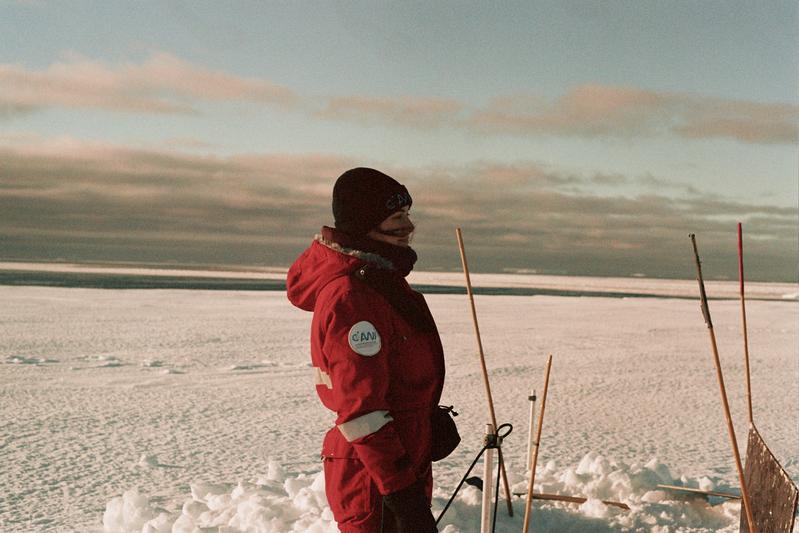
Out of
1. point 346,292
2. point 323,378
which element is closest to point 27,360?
point 323,378

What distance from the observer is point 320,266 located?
163cm

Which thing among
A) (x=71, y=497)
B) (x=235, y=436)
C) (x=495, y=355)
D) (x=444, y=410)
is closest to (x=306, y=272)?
(x=444, y=410)

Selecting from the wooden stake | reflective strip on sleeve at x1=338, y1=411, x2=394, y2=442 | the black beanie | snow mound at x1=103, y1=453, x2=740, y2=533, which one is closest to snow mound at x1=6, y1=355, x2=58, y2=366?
snow mound at x1=103, y1=453, x2=740, y2=533

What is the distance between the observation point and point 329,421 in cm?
499

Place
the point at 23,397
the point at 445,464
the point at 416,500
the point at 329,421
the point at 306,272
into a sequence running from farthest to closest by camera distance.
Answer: the point at 23,397 → the point at 329,421 → the point at 445,464 → the point at 306,272 → the point at 416,500

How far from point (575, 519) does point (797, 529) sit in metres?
0.95

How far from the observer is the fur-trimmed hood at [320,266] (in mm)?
1584

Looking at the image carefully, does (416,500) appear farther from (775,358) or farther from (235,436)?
(775,358)

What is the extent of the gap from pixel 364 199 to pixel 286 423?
11.5 ft

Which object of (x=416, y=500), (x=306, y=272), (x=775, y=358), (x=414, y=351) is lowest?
(x=775, y=358)

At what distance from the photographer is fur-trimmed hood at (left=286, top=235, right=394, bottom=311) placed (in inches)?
62.4

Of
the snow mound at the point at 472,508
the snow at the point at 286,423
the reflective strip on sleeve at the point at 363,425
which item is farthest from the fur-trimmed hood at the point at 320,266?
the snow at the point at 286,423

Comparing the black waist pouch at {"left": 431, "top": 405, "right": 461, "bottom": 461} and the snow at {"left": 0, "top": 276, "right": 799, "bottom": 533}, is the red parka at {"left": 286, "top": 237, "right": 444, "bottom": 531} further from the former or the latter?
the snow at {"left": 0, "top": 276, "right": 799, "bottom": 533}

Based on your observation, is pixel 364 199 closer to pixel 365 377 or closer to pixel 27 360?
pixel 365 377
